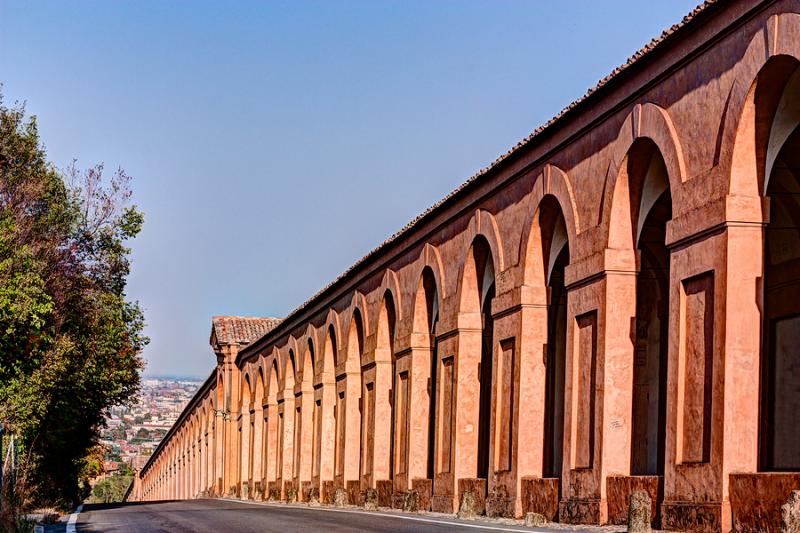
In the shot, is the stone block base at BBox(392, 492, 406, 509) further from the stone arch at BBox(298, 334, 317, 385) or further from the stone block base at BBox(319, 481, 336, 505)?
the stone arch at BBox(298, 334, 317, 385)

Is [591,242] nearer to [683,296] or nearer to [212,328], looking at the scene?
[683,296]

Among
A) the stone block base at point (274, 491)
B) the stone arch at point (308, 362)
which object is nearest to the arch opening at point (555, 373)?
the stone arch at point (308, 362)

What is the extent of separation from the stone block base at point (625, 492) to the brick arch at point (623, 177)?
3.07 m

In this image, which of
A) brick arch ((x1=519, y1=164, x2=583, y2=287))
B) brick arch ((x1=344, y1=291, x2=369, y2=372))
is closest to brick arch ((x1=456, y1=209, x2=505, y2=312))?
brick arch ((x1=519, y1=164, x2=583, y2=287))

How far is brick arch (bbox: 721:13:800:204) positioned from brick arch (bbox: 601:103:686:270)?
5.95 feet

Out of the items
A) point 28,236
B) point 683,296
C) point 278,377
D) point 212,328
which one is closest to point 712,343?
point 683,296

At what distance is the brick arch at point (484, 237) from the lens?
2350cm

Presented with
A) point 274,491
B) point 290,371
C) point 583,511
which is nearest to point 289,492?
point 274,491

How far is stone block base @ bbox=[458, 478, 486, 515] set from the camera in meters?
23.0

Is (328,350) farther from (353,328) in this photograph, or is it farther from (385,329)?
(385,329)

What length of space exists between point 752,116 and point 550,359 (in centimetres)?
1355

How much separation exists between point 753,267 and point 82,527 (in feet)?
34.6

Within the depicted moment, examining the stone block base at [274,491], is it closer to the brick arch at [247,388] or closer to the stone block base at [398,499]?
the brick arch at [247,388]

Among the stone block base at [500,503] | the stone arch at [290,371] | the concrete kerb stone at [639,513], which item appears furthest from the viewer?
the stone arch at [290,371]
